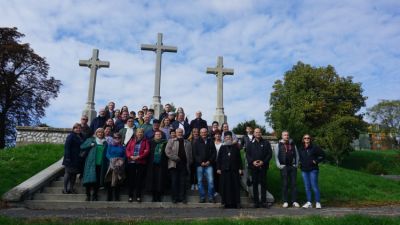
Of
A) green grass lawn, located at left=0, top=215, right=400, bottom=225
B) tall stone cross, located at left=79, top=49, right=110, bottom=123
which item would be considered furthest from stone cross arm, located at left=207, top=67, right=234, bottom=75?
→ green grass lawn, located at left=0, top=215, right=400, bottom=225

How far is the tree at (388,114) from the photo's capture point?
56562 mm

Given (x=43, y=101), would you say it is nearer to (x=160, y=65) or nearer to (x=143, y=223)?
(x=160, y=65)

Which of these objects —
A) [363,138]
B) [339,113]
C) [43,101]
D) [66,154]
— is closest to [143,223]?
[66,154]

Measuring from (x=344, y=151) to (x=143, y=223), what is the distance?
31.2m

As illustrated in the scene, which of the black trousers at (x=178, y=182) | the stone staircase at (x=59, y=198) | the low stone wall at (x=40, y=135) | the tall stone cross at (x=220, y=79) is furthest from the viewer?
the tall stone cross at (x=220, y=79)

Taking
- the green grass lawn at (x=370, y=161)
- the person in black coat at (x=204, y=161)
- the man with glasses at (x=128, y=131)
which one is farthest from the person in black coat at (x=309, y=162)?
the green grass lawn at (x=370, y=161)

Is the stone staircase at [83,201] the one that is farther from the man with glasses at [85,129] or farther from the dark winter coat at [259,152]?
the man with glasses at [85,129]

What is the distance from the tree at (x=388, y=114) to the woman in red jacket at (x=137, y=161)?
5384 centimetres

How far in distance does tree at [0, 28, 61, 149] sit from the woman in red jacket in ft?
75.2

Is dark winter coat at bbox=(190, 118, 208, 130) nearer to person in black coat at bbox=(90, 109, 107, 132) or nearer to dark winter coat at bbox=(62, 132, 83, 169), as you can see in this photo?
person in black coat at bbox=(90, 109, 107, 132)

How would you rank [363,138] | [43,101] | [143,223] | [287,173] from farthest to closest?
[363,138] < [43,101] < [287,173] < [143,223]

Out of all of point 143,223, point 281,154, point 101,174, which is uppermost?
point 281,154

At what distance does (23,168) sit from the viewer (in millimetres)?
11539

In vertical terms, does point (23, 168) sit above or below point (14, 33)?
below
